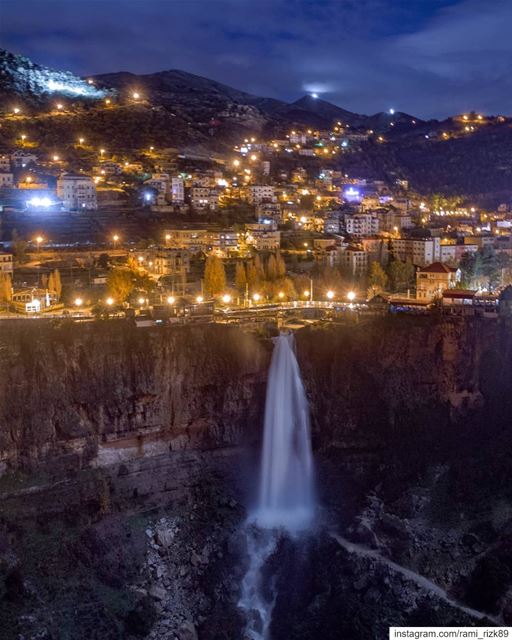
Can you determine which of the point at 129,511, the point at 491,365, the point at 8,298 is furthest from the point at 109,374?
the point at 491,365

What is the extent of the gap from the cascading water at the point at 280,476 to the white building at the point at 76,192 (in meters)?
28.6

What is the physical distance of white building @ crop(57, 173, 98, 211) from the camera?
A: 51688 millimetres

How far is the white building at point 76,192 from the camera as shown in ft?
170

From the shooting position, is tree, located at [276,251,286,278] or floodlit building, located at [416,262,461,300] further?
floodlit building, located at [416,262,461,300]

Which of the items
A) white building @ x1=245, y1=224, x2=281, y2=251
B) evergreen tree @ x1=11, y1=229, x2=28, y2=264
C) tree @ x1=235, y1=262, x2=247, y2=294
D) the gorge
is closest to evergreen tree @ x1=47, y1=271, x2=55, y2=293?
evergreen tree @ x1=11, y1=229, x2=28, y2=264

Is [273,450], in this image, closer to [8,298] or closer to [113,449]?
[113,449]

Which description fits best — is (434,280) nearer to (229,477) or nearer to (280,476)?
(280,476)

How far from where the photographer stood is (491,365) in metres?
29.0

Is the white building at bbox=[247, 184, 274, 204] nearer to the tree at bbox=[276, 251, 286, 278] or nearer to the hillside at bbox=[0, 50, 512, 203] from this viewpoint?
the hillside at bbox=[0, 50, 512, 203]

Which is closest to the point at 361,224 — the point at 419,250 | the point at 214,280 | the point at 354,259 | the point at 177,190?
the point at 419,250

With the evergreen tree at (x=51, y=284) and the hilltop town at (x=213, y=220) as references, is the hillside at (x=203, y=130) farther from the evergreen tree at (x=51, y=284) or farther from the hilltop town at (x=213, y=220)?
the evergreen tree at (x=51, y=284)

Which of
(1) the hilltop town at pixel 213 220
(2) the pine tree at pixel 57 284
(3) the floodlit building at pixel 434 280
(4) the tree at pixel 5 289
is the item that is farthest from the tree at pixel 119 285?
(3) the floodlit building at pixel 434 280

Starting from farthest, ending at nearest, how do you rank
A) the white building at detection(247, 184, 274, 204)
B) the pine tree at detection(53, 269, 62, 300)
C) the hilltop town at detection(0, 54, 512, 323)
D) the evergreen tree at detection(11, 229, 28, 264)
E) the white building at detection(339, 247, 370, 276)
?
the white building at detection(247, 184, 274, 204), the white building at detection(339, 247, 370, 276), the evergreen tree at detection(11, 229, 28, 264), the hilltop town at detection(0, 54, 512, 323), the pine tree at detection(53, 269, 62, 300)

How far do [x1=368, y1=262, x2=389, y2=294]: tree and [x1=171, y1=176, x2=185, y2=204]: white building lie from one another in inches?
793
